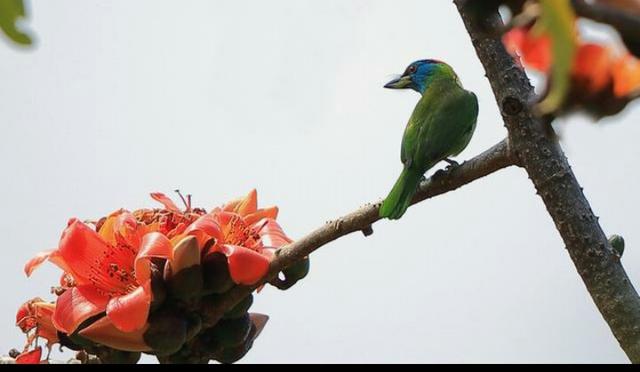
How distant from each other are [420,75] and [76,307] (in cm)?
202

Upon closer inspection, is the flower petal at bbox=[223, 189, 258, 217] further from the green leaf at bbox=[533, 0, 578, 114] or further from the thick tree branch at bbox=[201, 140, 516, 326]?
the green leaf at bbox=[533, 0, 578, 114]

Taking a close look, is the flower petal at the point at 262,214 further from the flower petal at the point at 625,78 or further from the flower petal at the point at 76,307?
the flower petal at the point at 625,78

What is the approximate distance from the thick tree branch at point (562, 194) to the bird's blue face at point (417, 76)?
194 centimetres

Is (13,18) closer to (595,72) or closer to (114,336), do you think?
(595,72)

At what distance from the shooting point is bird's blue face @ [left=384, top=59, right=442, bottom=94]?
3055mm

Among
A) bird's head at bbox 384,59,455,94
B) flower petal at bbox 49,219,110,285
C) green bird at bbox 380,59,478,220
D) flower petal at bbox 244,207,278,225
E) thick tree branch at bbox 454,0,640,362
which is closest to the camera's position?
thick tree branch at bbox 454,0,640,362

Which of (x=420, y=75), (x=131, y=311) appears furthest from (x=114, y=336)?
(x=420, y=75)

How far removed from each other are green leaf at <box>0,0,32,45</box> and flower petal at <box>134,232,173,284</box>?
1.08 m

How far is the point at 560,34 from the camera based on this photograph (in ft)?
0.61

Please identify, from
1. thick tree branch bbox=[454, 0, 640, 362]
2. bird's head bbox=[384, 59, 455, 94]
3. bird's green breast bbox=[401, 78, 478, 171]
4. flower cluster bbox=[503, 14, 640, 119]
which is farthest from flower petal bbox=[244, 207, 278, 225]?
bird's head bbox=[384, 59, 455, 94]

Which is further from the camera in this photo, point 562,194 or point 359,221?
point 359,221

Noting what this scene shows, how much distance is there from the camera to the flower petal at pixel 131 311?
4.01 feet

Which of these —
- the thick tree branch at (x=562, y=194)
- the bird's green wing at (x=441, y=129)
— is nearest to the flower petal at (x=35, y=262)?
the thick tree branch at (x=562, y=194)
